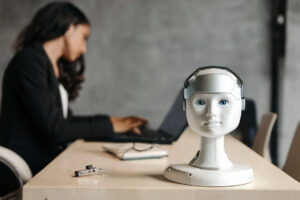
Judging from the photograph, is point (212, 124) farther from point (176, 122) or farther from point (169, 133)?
point (169, 133)

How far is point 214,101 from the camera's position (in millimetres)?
1253

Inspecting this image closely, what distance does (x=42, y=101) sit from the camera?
82.3 inches

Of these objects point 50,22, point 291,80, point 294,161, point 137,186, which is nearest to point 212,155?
point 137,186

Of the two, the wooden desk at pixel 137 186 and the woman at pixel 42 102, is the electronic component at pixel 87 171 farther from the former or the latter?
the woman at pixel 42 102

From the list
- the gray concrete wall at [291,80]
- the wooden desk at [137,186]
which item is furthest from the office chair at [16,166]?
the gray concrete wall at [291,80]

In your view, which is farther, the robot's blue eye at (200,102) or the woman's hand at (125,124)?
the woman's hand at (125,124)

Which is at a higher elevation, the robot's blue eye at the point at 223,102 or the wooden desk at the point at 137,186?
the robot's blue eye at the point at 223,102

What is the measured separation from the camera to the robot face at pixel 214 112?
125cm

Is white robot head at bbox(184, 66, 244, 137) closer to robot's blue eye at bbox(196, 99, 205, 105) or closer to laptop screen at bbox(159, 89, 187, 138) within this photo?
robot's blue eye at bbox(196, 99, 205, 105)

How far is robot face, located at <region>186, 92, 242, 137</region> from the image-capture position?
1.25 metres

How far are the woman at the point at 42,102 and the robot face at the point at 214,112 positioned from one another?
0.98m

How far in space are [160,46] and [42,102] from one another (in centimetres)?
179

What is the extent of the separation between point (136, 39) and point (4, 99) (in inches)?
65.3

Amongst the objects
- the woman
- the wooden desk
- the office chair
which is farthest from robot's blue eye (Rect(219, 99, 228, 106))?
the woman
